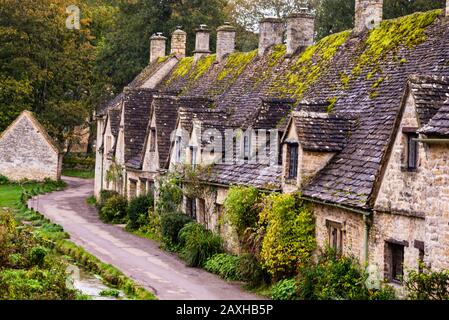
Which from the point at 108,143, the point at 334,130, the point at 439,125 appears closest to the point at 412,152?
the point at 439,125

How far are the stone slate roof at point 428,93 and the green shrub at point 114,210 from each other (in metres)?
26.8

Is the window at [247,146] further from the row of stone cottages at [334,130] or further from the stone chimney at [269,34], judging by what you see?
the stone chimney at [269,34]

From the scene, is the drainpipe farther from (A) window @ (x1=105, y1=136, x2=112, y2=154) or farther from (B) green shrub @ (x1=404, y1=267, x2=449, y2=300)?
(A) window @ (x1=105, y1=136, x2=112, y2=154)

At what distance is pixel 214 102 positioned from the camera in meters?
41.0

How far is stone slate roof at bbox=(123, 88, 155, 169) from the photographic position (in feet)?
154

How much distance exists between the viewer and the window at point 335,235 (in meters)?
23.7

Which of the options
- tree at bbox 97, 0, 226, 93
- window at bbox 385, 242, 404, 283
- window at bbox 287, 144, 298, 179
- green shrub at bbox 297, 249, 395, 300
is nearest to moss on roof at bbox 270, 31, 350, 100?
window at bbox 287, 144, 298, 179

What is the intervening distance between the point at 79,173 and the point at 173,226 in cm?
4364

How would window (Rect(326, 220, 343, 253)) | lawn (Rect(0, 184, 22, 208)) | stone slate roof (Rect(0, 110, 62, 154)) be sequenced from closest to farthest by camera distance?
window (Rect(326, 220, 343, 253)) → lawn (Rect(0, 184, 22, 208)) → stone slate roof (Rect(0, 110, 62, 154))

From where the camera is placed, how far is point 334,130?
26109mm

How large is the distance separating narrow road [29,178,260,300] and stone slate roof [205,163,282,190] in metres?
3.28

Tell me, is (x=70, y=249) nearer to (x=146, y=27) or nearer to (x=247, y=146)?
(x=247, y=146)

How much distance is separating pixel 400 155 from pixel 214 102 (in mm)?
20725

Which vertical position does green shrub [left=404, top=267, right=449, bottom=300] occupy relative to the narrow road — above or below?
above
